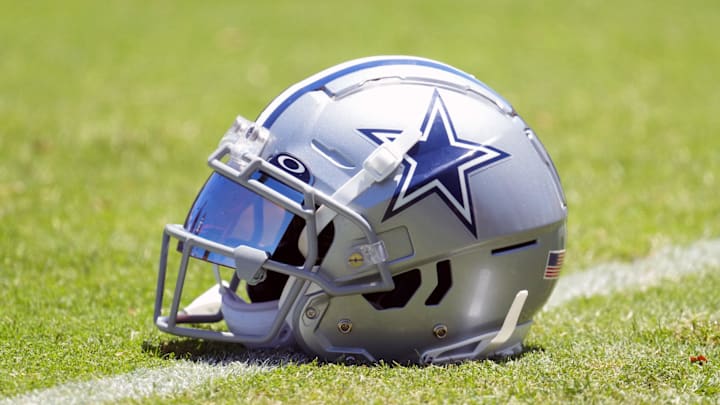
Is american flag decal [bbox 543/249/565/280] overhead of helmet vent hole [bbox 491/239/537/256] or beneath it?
beneath

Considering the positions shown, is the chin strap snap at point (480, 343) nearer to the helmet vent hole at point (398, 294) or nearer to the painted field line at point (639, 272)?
the helmet vent hole at point (398, 294)

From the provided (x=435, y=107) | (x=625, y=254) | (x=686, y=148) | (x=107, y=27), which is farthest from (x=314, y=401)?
(x=107, y=27)

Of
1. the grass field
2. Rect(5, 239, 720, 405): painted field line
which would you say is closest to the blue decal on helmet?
the grass field

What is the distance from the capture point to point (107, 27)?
13.5 metres

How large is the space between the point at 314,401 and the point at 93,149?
5.92 meters

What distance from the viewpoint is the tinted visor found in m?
3.58

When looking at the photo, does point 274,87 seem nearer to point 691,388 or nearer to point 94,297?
point 94,297

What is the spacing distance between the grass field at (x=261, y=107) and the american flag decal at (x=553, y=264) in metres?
0.34

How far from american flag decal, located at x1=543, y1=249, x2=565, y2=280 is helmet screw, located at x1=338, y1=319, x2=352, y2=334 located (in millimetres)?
804

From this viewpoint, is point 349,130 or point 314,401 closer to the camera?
point 314,401

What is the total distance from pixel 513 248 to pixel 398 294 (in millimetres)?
469

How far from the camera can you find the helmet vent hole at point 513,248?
12.0 feet

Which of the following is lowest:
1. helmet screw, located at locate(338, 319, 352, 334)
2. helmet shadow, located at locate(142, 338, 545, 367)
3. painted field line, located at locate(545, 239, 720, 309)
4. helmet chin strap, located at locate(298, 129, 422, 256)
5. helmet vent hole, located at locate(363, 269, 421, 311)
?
painted field line, located at locate(545, 239, 720, 309)

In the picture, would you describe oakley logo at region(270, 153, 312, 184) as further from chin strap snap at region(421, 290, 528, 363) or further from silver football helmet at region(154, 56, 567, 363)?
chin strap snap at region(421, 290, 528, 363)
